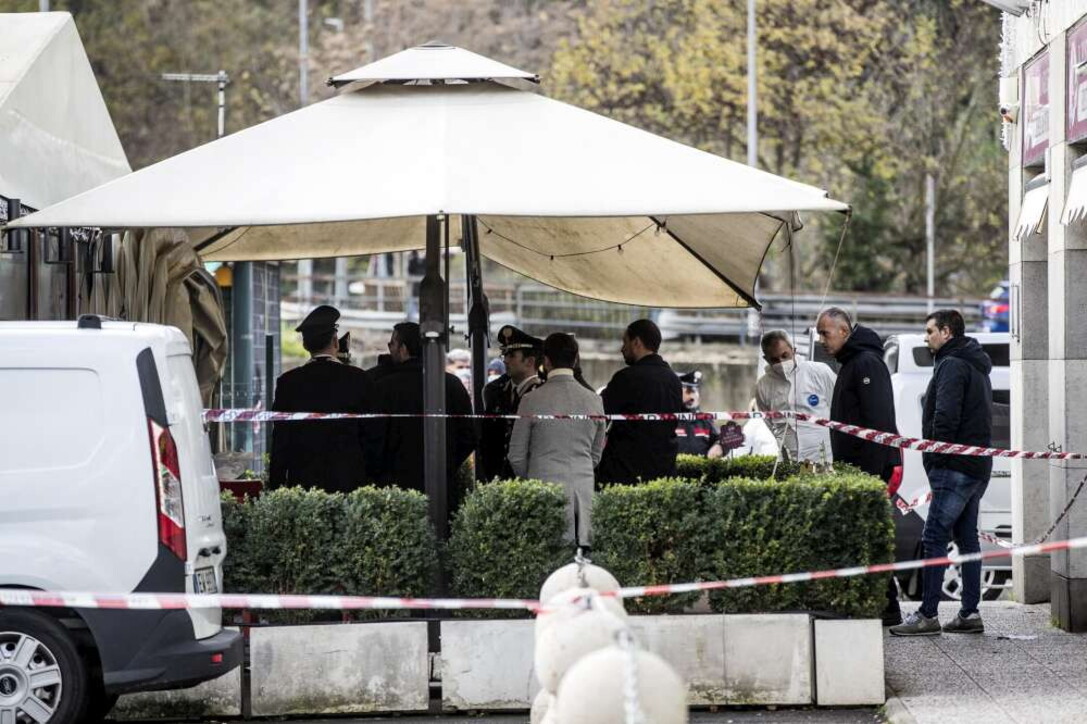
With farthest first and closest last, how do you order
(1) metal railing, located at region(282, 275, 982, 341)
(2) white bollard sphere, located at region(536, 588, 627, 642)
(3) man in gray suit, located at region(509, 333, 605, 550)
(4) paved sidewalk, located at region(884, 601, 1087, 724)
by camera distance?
(1) metal railing, located at region(282, 275, 982, 341), (3) man in gray suit, located at region(509, 333, 605, 550), (4) paved sidewalk, located at region(884, 601, 1087, 724), (2) white bollard sphere, located at region(536, 588, 627, 642)

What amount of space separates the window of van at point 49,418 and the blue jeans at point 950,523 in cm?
534

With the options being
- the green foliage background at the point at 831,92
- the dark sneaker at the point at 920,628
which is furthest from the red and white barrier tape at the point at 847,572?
the green foliage background at the point at 831,92

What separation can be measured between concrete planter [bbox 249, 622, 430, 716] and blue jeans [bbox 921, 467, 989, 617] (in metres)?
3.55

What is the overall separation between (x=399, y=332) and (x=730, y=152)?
101 ft

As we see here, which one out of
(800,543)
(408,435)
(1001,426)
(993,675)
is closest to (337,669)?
(408,435)

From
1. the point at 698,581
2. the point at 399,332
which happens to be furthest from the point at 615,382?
the point at 698,581

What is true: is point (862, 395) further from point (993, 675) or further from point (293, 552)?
point (293, 552)

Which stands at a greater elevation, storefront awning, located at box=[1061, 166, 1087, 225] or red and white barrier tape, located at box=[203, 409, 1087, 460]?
storefront awning, located at box=[1061, 166, 1087, 225]

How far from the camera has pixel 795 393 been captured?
11641mm

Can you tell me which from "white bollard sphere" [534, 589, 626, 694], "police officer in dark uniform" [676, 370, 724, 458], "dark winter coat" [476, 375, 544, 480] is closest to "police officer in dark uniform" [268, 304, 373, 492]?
"dark winter coat" [476, 375, 544, 480]

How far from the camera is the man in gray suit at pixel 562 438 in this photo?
32.7 feet

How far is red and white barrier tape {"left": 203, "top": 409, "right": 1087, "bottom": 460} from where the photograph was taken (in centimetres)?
955

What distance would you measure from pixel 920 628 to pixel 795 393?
6.18 ft

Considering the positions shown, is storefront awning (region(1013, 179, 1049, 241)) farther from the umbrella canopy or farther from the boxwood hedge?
the boxwood hedge
